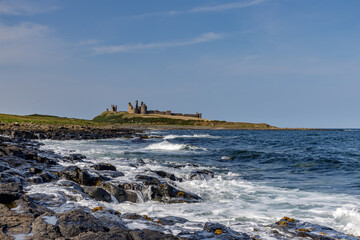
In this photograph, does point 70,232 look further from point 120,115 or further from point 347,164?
point 120,115

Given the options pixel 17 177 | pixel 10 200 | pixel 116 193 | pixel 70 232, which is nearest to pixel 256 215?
pixel 116 193

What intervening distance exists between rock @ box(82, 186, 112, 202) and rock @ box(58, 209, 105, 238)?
3595 mm

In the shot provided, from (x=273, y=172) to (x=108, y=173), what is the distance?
10.8 m

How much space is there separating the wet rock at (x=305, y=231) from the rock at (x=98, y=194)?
534 centimetres

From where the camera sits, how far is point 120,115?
19062 centimetres

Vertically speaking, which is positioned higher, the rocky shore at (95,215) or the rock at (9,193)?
the rock at (9,193)

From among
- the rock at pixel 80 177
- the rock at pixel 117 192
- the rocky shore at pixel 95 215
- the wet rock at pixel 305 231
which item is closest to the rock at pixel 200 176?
the rocky shore at pixel 95 215

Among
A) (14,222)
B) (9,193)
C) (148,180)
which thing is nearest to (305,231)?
(14,222)

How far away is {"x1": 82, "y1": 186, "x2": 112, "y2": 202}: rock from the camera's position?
10117 mm

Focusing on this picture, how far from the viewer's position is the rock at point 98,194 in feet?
33.2

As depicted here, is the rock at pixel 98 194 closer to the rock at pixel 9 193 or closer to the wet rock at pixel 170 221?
the rock at pixel 9 193

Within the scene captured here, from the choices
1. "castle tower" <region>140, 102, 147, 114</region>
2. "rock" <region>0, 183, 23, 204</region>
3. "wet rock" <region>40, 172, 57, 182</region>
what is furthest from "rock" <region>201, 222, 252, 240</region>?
"castle tower" <region>140, 102, 147, 114</region>

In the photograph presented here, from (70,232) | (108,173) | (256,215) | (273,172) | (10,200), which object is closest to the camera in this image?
(70,232)

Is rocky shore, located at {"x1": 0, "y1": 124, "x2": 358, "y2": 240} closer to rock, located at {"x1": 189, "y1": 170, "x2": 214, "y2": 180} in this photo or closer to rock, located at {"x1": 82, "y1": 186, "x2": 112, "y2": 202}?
rock, located at {"x1": 82, "y1": 186, "x2": 112, "y2": 202}
